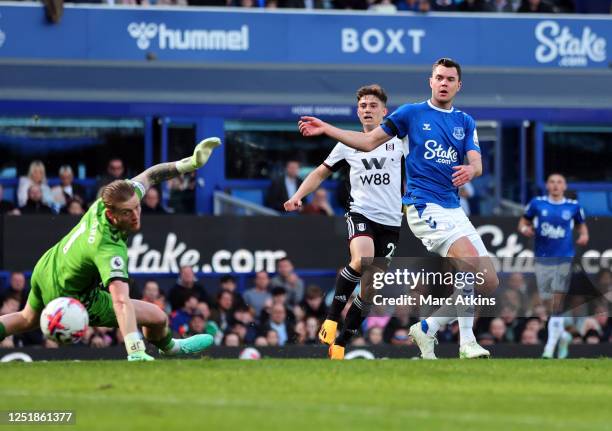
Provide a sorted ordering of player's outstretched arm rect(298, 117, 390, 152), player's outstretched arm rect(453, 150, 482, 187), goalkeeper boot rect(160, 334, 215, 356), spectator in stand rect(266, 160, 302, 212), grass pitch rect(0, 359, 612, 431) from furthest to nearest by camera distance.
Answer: spectator in stand rect(266, 160, 302, 212) → goalkeeper boot rect(160, 334, 215, 356) → player's outstretched arm rect(453, 150, 482, 187) → player's outstretched arm rect(298, 117, 390, 152) → grass pitch rect(0, 359, 612, 431)

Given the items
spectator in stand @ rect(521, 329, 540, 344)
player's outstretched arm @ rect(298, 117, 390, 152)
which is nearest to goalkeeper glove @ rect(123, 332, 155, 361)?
player's outstretched arm @ rect(298, 117, 390, 152)

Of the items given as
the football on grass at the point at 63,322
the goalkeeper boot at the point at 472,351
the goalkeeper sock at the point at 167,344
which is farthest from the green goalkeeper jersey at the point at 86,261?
the goalkeeper boot at the point at 472,351

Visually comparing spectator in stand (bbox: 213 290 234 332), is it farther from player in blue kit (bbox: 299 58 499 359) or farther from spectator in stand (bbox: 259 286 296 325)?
player in blue kit (bbox: 299 58 499 359)

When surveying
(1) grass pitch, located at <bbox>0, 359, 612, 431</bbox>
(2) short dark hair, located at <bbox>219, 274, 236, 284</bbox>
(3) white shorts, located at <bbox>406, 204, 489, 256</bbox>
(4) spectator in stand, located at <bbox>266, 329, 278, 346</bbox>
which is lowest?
(4) spectator in stand, located at <bbox>266, 329, 278, 346</bbox>

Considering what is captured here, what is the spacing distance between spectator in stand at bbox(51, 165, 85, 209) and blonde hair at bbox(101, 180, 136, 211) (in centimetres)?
893

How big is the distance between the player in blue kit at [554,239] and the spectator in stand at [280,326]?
10.1ft

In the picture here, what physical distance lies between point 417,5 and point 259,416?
1600 cm

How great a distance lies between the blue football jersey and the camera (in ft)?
61.4

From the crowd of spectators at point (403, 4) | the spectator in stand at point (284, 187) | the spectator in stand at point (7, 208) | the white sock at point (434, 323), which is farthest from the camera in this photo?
the crowd of spectators at point (403, 4)

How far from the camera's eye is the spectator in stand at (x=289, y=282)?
19.4 metres

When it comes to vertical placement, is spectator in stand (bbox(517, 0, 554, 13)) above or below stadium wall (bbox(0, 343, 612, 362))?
above

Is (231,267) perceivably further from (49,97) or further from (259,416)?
(259,416)

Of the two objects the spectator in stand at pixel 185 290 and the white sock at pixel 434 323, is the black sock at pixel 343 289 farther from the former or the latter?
the spectator in stand at pixel 185 290

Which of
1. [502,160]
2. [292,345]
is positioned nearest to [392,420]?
[292,345]
